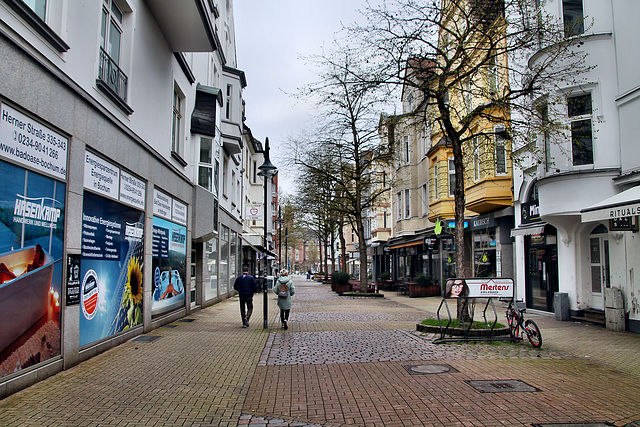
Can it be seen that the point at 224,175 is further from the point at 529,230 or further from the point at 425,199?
the point at 529,230

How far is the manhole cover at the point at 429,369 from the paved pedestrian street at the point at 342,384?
3 centimetres

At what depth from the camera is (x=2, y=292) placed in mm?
5906

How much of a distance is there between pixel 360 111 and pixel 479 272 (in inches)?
391

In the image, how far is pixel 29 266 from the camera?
259 inches

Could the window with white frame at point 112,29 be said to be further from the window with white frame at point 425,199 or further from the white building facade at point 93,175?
the window with white frame at point 425,199

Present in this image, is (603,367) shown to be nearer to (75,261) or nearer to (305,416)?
(305,416)

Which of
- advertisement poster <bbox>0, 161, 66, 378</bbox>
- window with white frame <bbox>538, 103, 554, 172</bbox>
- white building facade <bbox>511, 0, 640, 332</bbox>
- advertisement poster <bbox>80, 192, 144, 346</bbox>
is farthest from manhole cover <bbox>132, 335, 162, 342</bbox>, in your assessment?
white building facade <bbox>511, 0, 640, 332</bbox>

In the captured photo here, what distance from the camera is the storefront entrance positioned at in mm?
16219

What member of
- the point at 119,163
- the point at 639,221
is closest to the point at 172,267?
the point at 119,163

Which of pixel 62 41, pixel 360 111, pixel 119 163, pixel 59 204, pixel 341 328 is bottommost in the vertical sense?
pixel 341 328

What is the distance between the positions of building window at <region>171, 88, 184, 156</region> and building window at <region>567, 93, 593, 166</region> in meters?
11.4

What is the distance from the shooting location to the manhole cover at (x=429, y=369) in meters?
7.87

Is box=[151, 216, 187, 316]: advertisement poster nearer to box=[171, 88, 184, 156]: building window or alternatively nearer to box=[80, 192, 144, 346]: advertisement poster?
box=[80, 192, 144, 346]: advertisement poster

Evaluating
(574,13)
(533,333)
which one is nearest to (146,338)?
(533,333)
